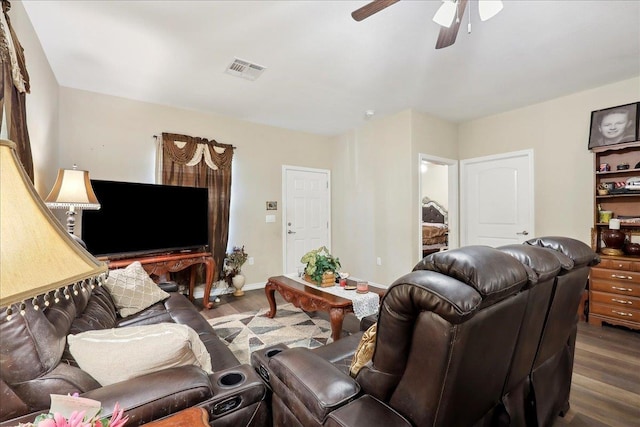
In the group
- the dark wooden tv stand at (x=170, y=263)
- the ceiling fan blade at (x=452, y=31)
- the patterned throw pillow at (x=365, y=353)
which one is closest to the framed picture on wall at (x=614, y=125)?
the ceiling fan blade at (x=452, y=31)

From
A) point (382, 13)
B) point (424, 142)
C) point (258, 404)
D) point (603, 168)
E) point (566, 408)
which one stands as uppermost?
point (382, 13)

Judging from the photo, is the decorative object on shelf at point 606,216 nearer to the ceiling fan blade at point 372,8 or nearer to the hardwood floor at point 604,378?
the hardwood floor at point 604,378

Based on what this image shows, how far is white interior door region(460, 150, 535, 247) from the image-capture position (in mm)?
4062

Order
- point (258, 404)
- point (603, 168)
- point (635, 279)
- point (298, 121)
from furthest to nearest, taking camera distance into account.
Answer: point (298, 121), point (603, 168), point (635, 279), point (258, 404)

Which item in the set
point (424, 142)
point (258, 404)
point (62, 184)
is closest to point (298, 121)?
point (424, 142)

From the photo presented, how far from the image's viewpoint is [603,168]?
10.9 ft

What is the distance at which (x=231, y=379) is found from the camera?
1.18 m

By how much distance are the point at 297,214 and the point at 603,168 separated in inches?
160

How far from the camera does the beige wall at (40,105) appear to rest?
7.06 ft

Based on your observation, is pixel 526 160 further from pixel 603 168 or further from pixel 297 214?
pixel 297 214

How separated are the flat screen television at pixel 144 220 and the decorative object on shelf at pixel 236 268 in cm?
55

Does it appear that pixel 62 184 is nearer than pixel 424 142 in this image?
Yes

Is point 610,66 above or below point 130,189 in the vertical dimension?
above

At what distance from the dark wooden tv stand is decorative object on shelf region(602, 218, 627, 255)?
14.6 feet
